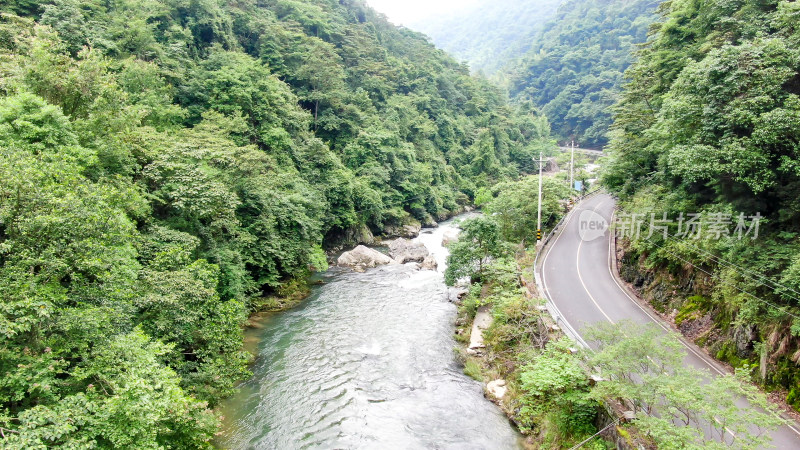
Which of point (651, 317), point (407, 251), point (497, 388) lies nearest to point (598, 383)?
point (497, 388)

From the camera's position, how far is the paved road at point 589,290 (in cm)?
1430

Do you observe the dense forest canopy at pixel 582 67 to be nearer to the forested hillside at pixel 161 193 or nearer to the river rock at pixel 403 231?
the forested hillside at pixel 161 193

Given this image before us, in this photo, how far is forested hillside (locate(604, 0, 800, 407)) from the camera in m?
12.0

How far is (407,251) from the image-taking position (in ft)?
117

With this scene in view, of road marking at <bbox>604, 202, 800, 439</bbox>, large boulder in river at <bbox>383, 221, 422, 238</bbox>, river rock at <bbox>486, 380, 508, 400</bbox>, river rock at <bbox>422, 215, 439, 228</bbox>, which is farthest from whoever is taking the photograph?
river rock at <bbox>422, 215, 439, 228</bbox>

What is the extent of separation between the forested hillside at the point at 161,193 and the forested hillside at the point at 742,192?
17.2 m

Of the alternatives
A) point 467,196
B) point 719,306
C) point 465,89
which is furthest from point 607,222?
point 465,89

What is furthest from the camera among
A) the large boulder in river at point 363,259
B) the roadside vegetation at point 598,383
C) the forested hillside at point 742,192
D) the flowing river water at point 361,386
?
the large boulder in river at point 363,259

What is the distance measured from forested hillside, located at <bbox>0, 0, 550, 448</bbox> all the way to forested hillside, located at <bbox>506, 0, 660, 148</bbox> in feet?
196

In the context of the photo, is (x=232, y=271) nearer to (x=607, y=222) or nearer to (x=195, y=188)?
(x=195, y=188)

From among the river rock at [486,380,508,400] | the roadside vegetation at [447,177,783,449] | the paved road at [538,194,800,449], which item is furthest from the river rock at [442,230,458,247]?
the river rock at [486,380,508,400]

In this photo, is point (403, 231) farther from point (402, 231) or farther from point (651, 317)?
point (651, 317)

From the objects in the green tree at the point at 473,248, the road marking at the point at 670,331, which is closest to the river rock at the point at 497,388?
the road marking at the point at 670,331

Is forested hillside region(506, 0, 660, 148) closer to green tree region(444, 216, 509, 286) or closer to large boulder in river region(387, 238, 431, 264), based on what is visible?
large boulder in river region(387, 238, 431, 264)
